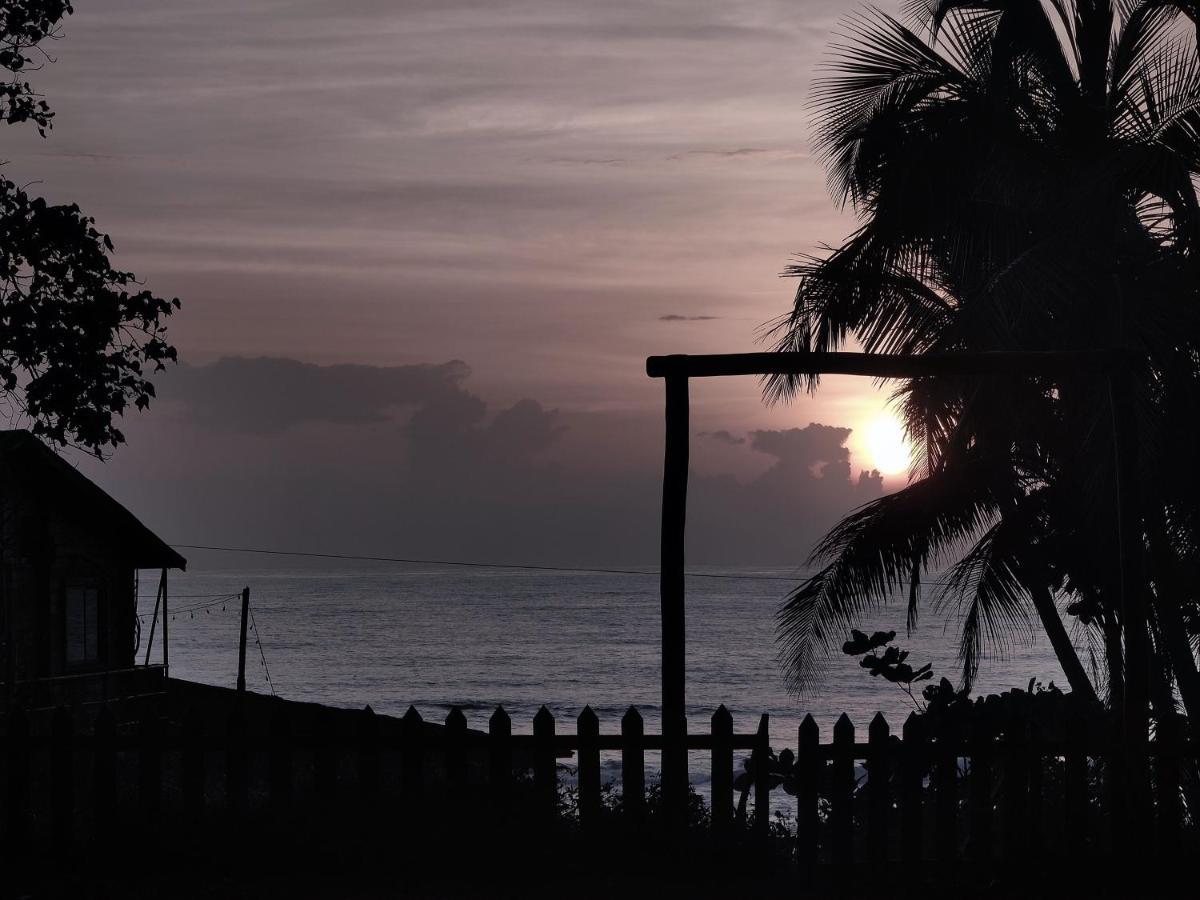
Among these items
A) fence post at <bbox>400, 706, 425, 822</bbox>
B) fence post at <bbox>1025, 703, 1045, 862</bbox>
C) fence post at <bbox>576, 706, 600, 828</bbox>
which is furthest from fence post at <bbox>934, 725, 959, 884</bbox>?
fence post at <bbox>400, 706, 425, 822</bbox>

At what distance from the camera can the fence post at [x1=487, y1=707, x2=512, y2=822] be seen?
9.34 meters

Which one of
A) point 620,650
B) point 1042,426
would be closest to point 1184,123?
point 1042,426

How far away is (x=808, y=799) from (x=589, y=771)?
1607 mm

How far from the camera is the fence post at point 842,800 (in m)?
9.20

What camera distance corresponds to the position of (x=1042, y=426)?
48.9 feet

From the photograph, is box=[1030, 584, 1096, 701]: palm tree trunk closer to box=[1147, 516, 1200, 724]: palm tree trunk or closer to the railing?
box=[1147, 516, 1200, 724]: palm tree trunk

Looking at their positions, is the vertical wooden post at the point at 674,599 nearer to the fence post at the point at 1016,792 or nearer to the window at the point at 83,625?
the fence post at the point at 1016,792

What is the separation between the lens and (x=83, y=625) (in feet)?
84.3

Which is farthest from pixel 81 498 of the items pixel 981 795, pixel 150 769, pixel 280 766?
pixel 981 795

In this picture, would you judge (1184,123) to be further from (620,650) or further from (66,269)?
(620,650)

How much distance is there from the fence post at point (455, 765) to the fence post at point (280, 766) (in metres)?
1.18

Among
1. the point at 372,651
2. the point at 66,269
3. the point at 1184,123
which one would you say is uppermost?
the point at 1184,123

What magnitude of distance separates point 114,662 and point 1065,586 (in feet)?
64.7

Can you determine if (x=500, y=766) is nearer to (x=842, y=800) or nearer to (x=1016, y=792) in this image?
(x=842, y=800)
